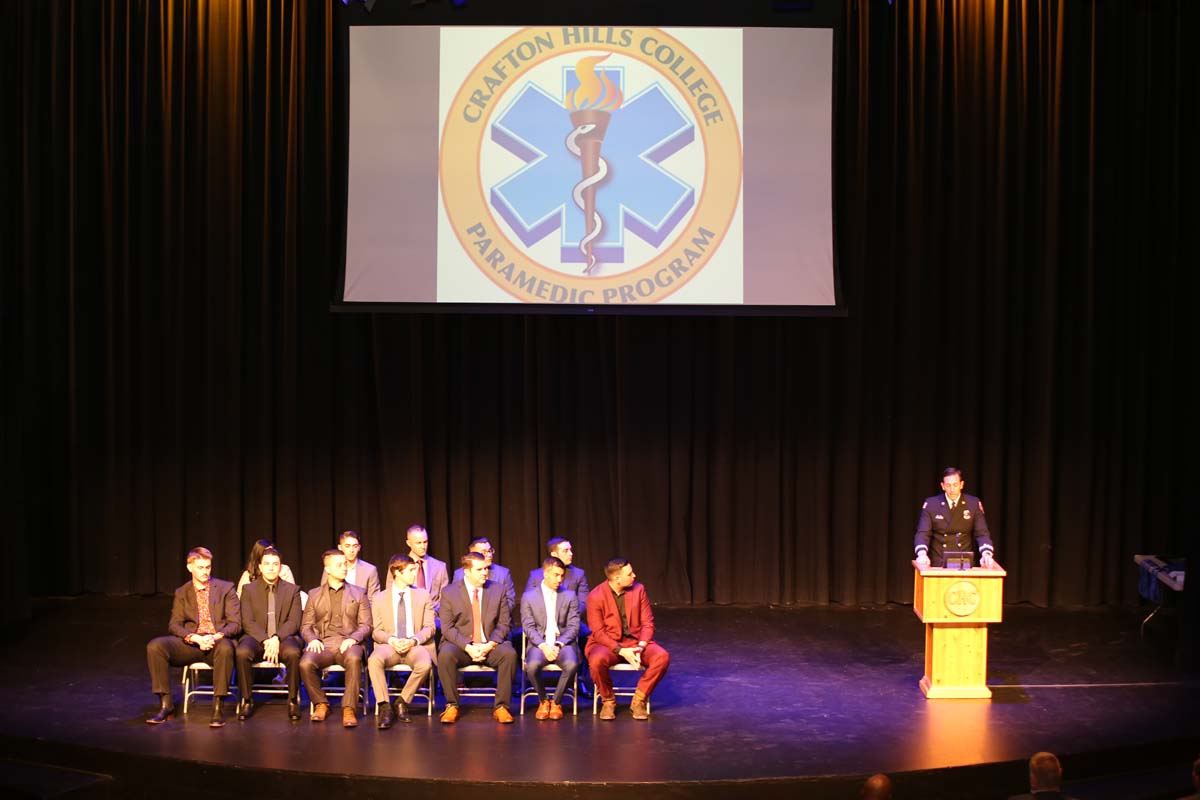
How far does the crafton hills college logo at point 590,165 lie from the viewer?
8.96 m

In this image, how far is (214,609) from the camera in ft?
23.2

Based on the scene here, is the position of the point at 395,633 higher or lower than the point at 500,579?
lower

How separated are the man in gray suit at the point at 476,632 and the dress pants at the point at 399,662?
0.32 feet

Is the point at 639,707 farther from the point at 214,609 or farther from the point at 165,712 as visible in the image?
the point at 165,712

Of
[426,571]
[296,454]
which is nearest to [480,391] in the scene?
[296,454]

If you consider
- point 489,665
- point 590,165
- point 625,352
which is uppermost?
point 590,165

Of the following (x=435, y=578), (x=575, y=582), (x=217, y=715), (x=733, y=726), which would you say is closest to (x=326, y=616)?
(x=217, y=715)

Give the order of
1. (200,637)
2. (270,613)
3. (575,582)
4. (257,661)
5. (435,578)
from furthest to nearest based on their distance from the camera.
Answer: (435,578) < (575,582) < (270,613) < (257,661) < (200,637)

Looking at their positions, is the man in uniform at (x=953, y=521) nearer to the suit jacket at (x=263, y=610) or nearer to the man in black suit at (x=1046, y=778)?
the man in black suit at (x=1046, y=778)

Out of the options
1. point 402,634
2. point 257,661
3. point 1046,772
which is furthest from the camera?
point 402,634

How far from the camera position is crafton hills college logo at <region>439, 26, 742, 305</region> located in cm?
896

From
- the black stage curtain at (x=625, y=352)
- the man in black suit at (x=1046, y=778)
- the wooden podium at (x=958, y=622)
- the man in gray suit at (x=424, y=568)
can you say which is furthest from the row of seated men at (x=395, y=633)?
the man in black suit at (x=1046, y=778)

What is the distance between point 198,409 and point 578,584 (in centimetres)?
350

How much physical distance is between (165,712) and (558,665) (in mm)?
2061
